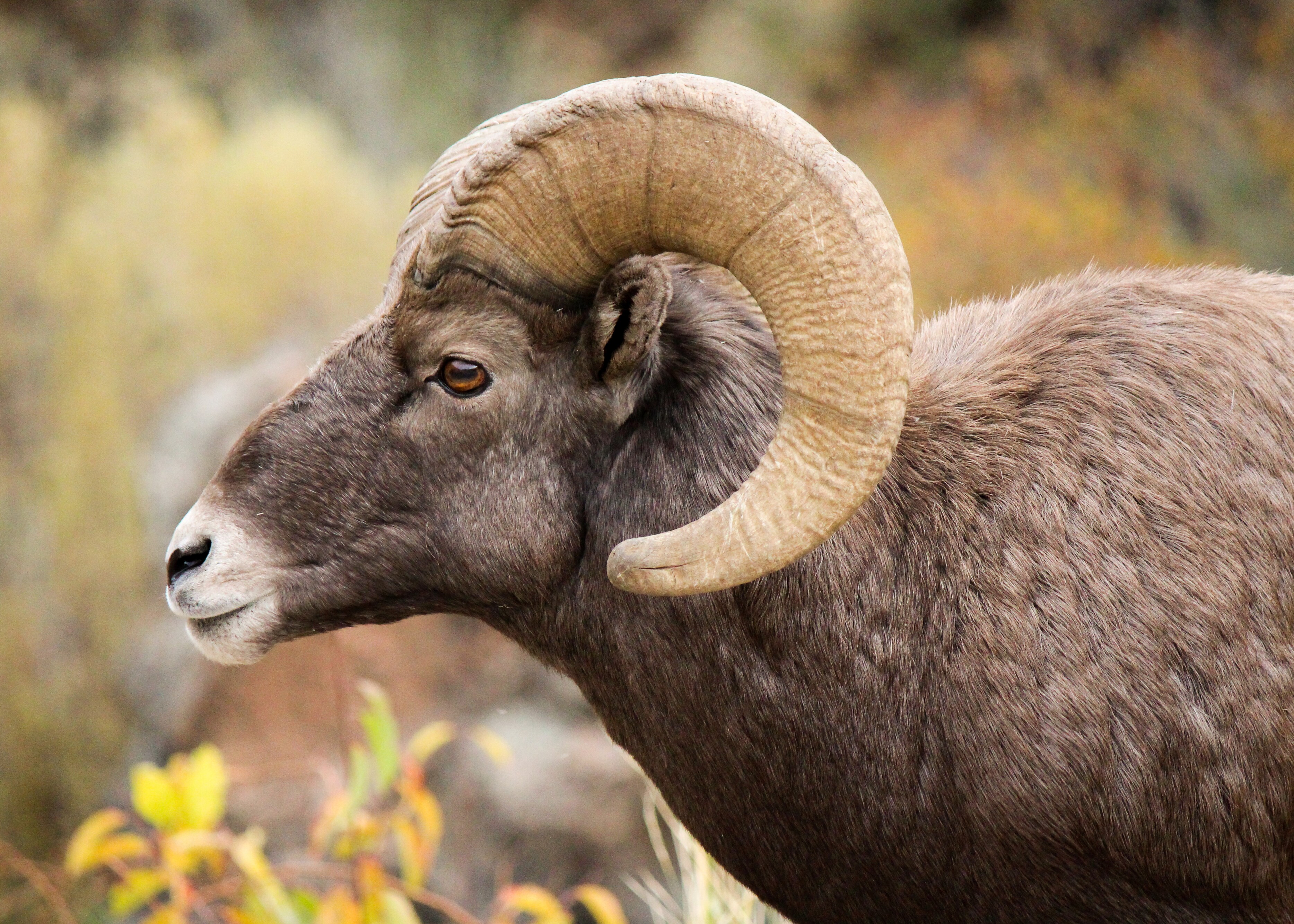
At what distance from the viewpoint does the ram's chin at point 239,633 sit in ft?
9.59

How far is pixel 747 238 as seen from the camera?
2633 millimetres

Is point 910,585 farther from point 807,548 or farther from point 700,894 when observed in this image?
point 700,894

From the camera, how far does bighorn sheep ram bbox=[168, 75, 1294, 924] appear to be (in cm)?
269

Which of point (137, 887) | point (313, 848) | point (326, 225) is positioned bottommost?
point (137, 887)

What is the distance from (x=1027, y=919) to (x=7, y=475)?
37.5ft

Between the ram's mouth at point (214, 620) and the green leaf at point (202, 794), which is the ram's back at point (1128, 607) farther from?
the green leaf at point (202, 794)

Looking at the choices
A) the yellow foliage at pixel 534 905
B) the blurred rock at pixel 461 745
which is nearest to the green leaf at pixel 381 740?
the yellow foliage at pixel 534 905

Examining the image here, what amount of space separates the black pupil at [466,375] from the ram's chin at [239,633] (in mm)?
680

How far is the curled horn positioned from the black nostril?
95 cm

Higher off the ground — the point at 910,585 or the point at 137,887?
the point at 910,585

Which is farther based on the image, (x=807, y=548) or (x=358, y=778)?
(x=358, y=778)

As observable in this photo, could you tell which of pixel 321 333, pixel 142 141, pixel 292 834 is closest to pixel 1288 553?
pixel 292 834

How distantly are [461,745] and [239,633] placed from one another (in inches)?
213

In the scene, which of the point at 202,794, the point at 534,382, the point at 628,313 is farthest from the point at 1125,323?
the point at 202,794
